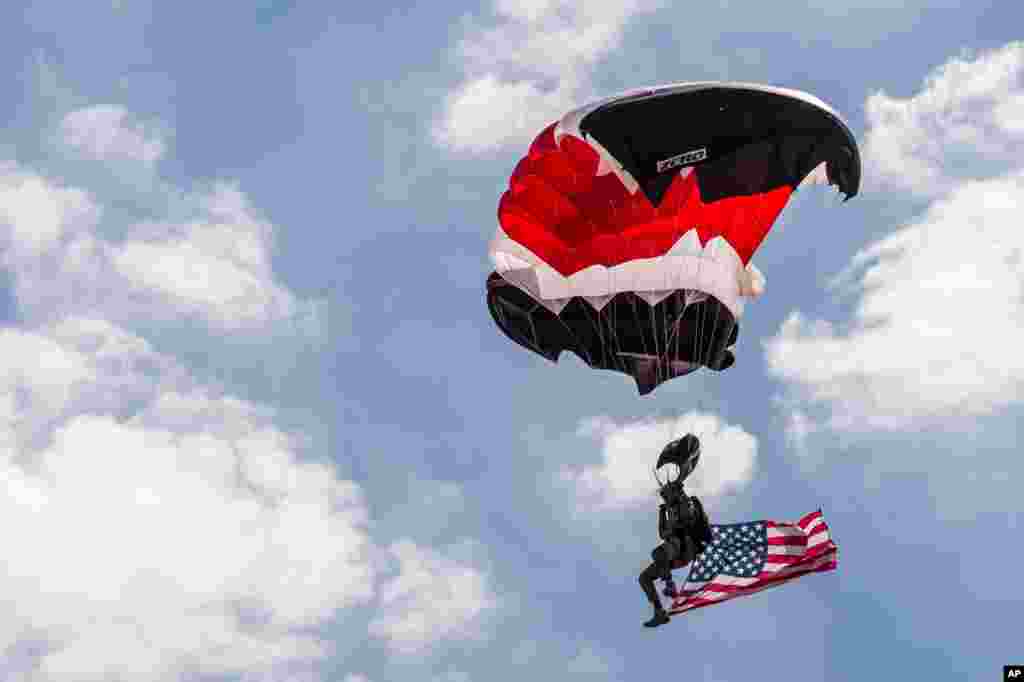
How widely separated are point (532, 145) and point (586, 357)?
4.41 metres

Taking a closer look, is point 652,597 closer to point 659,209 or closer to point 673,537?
point 673,537

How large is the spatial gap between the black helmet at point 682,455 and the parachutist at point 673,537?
17 millimetres

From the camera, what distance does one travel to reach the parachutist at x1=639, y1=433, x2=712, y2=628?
98.6 feet

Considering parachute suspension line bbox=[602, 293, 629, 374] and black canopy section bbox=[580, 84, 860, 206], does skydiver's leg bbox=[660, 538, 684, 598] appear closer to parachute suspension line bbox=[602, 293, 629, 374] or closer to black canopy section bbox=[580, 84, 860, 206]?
parachute suspension line bbox=[602, 293, 629, 374]

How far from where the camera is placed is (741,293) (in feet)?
107

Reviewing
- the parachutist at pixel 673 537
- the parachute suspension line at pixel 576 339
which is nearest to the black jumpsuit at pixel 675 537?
the parachutist at pixel 673 537

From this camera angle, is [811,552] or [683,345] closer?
[811,552]

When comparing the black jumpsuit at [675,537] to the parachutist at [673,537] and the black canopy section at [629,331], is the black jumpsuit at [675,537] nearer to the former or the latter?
the parachutist at [673,537]

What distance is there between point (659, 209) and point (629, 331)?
272cm

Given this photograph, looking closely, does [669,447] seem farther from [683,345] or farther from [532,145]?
[532,145]

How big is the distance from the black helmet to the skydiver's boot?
168 cm

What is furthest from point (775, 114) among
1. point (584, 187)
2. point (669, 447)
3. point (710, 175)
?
point (669, 447)

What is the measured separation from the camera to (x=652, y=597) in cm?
3016

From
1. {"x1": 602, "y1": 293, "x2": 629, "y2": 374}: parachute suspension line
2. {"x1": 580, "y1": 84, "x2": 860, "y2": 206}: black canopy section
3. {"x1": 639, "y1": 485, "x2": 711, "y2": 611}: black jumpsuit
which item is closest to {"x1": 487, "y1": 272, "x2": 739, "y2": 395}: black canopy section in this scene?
{"x1": 602, "y1": 293, "x2": 629, "y2": 374}: parachute suspension line
